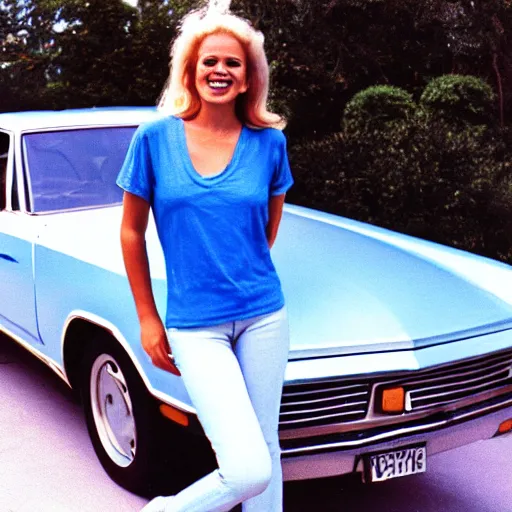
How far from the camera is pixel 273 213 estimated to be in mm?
2680

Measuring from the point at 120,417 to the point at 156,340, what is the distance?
42.3 inches

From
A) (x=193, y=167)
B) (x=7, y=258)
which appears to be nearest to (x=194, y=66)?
(x=193, y=167)

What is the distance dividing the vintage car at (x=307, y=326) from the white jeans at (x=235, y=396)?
A: 327mm

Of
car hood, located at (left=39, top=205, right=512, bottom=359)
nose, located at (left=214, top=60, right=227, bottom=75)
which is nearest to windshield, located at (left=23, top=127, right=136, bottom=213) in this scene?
car hood, located at (left=39, top=205, right=512, bottom=359)

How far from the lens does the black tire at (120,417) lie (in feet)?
10.2

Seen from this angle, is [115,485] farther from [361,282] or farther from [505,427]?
[505,427]

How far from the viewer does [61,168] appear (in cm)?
428

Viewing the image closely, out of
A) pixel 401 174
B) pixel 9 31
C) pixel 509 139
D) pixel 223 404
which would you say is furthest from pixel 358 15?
pixel 223 404

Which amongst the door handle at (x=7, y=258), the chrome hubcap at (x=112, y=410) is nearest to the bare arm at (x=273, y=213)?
the chrome hubcap at (x=112, y=410)

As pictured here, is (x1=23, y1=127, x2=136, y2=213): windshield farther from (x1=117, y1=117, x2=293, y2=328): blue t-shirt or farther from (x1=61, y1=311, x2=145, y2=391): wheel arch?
(x1=117, y1=117, x2=293, y2=328): blue t-shirt

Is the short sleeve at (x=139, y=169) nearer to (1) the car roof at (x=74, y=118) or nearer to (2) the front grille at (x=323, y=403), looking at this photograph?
(2) the front grille at (x=323, y=403)

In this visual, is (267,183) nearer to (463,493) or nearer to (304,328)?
(304,328)

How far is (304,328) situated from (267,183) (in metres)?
0.70

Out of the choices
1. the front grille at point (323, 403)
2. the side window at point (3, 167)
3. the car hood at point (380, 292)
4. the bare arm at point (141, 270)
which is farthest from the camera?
the side window at point (3, 167)
